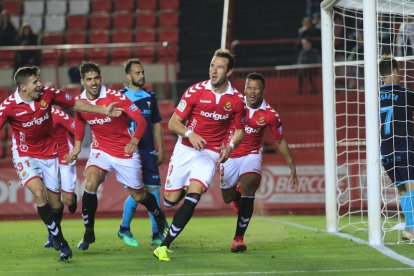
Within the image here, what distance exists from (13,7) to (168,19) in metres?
4.07

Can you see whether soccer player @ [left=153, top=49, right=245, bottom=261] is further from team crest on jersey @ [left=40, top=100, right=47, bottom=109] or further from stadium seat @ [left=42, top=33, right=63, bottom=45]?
stadium seat @ [left=42, top=33, right=63, bottom=45]

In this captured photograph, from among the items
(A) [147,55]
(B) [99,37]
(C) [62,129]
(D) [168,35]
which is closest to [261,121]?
(C) [62,129]

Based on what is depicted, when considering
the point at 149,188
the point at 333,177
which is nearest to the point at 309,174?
the point at 333,177

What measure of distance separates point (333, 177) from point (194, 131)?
322 cm

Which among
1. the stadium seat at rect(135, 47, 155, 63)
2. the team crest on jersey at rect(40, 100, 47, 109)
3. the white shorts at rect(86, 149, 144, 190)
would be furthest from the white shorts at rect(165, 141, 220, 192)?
the stadium seat at rect(135, 47, 155, 63)

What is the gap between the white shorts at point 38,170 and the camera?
1019 centimetres

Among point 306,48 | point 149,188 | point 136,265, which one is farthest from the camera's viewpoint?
point 306,48

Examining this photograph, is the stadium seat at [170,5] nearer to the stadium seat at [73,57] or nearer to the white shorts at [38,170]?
the stadium seat at [73,57]

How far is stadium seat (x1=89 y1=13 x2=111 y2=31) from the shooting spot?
2406cm

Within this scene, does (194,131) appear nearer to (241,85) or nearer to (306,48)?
(241,85)

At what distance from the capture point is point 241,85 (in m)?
18.6

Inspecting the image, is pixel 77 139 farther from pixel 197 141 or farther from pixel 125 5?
pixel 125 5

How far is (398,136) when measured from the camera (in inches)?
452

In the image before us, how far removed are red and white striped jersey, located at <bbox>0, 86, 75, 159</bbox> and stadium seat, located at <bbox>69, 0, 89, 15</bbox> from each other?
14137 mm
